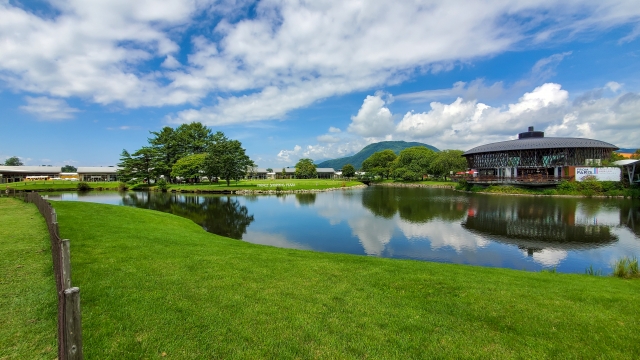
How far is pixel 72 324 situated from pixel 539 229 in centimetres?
2293

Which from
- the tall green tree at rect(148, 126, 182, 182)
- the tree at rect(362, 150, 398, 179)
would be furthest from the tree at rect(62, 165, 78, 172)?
the tree at rect(362, 150, 398, 179)

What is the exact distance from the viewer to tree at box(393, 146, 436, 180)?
3159 inches

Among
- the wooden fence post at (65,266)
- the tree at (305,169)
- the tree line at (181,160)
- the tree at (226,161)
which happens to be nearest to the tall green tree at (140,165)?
the tree line at (181,160)

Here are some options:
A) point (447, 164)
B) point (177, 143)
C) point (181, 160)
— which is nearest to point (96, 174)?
point (177, 143)

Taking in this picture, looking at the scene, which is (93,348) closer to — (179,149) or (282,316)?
(282,316)

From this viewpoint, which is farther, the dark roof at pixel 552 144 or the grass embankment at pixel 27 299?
the dark roof at pixel 552 144

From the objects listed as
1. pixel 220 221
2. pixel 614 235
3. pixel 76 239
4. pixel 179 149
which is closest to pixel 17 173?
pixel 179 149

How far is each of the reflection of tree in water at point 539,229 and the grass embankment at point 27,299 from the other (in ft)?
55.5

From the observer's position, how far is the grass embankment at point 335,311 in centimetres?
387

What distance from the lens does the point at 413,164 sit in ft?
272

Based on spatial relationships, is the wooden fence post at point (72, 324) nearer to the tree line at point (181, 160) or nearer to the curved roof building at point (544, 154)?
the tree line at point (181, 160)

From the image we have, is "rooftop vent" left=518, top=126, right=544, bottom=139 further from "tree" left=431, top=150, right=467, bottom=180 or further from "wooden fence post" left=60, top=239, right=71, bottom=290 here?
"wooden fence post" left=60, top=239, right=71, bottom=290

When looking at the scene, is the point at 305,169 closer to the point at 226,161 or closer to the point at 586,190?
the point at 226,161

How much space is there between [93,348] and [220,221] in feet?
60.9
